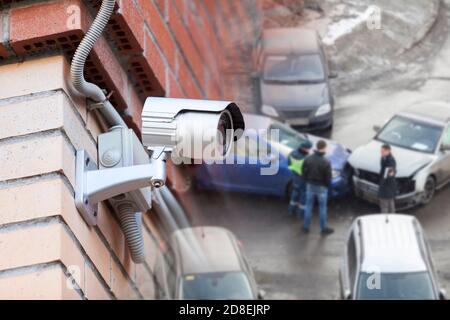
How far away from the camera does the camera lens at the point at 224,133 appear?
70.9 inches

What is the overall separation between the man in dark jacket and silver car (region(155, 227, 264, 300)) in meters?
0.38

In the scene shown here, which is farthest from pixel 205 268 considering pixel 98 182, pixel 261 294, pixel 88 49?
pixel 88 49

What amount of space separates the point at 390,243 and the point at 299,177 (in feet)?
0.94

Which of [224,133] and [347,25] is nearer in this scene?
[224,133]

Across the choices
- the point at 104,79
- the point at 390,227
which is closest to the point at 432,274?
the point at 390,227

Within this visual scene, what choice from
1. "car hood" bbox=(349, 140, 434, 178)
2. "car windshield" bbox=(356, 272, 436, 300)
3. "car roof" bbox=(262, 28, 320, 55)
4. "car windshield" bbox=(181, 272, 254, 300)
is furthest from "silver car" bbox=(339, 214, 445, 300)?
"car roof" bbox=(262, 28, 320, 55)

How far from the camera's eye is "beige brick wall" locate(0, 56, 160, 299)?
1.78m

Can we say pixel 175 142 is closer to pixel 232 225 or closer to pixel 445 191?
pixel 232 225

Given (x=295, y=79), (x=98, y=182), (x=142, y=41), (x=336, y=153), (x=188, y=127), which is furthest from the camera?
(x=295, y=79)

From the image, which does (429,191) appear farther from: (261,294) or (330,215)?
(261,294)

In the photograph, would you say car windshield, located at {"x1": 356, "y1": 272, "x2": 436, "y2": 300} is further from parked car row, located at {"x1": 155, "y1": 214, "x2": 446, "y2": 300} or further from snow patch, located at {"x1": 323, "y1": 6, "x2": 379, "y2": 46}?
snow patch, located at {"x1": 323, "y1": 6, "x2": 379, "y2": 46}

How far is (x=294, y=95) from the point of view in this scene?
2.37 meters

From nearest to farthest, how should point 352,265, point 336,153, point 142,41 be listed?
point 142,41
point 352,265
point 336,153
